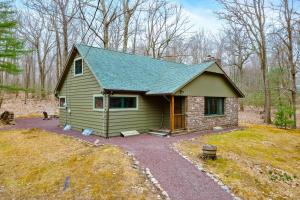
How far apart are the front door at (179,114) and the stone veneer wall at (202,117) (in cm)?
34

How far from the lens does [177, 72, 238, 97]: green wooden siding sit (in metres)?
13.0

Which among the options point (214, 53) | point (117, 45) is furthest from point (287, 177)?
point (214, 53)

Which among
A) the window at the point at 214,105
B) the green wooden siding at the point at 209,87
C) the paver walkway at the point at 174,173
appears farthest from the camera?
the window at the point at 214,105

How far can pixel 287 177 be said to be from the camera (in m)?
7.07

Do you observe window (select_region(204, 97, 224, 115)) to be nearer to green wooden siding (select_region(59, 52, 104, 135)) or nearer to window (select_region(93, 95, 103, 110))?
window (select_region(93, 95, 103, 110))

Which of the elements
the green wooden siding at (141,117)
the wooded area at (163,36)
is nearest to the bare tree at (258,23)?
the wooded area at (163,36)

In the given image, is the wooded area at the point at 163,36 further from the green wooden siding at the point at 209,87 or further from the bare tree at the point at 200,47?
the green wooden siding at the point at 209,87

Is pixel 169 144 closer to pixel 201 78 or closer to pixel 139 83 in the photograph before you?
pixel 139 83

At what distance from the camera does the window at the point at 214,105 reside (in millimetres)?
14594

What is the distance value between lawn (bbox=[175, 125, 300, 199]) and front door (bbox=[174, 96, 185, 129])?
1.68 meters

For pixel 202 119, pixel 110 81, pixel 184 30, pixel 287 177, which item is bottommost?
pixel 287 177

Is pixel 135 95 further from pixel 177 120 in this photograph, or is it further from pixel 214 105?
pixel 214 105

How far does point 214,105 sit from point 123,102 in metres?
6.82

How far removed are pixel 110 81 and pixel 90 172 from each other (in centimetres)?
560
